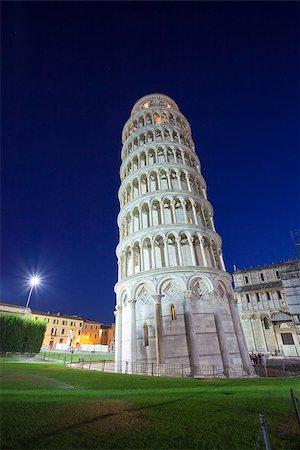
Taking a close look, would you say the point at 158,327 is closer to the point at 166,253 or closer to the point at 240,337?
the point at 166,253

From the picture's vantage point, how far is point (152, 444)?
4809 mm

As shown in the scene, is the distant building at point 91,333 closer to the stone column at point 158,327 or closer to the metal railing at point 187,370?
the metal railing at point 187,370

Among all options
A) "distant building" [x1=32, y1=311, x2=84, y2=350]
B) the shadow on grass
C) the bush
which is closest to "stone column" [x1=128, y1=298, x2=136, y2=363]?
the shadow on grass

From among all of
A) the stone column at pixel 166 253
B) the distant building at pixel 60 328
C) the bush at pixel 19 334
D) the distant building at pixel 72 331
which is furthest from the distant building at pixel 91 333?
the stone column at pixel 166 253

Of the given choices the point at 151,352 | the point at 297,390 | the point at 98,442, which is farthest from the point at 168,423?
the point at 151,352

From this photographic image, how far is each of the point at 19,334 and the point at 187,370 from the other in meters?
26.2

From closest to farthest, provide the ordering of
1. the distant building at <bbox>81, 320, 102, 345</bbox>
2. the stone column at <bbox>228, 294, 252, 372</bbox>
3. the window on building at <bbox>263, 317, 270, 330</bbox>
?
the stone column at <bbox>228, 294, 252, 372</bbox>, the window on building at <bbox>263, 317, 270, 330</bbox>, the distant building at <bbox>81, 320, 102, 345</bbox>

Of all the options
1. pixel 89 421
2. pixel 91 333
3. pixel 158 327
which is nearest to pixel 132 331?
pixel 158 327

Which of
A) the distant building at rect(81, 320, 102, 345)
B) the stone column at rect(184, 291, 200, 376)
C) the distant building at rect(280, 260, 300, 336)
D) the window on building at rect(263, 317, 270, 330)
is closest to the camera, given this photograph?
the stone column at rect(184, 291, 200, 376)

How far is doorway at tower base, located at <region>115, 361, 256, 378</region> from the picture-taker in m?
17.1

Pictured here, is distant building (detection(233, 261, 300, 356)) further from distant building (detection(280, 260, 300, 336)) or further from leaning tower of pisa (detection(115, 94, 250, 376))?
leaning tower of pisa (detection(115, 94, 250, 376))

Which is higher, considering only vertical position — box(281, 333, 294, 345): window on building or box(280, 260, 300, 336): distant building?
box(280, 260, 300, 336): distant building

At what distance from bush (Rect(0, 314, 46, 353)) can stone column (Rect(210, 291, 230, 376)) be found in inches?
1103

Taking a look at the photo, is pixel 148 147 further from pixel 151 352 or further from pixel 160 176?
pixel 151 352
